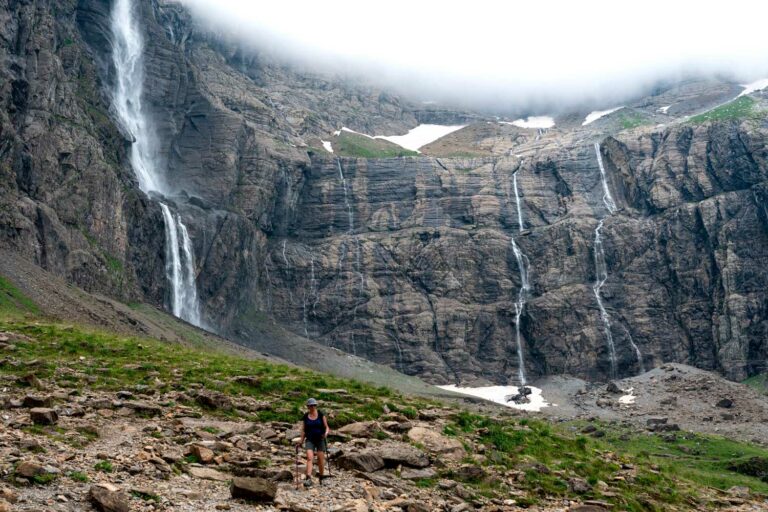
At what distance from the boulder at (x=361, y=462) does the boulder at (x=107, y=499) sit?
705cm

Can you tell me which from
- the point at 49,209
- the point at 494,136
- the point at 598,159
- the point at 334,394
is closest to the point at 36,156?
the point at 49,209

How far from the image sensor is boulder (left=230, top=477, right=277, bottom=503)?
53.0ft

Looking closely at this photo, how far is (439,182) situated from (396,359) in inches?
1393

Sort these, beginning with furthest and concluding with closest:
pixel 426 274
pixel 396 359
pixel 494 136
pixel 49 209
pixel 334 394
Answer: pixel 494 136 → pixel 426 274 → pixel 396 359 → pixel 49 209 → pixel 334 394

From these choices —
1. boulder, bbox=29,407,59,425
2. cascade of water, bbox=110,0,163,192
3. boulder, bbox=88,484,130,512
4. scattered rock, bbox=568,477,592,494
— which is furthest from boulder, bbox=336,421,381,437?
cascade of water, bbox=110,0,163,192

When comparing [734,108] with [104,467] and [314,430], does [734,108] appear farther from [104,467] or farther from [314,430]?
[104,467]

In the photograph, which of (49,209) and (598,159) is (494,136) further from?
(49,209)

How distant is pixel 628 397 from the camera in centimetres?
8781

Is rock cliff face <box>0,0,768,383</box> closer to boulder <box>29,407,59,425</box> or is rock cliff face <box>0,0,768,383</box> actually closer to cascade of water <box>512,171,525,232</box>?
cascade of water <box>512,171,525,232</box>

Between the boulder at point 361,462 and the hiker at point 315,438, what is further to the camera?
the boulder at point 361,462

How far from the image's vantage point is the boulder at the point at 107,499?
Result: 1401 centimetres

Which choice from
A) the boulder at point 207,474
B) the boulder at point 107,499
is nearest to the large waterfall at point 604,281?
the boulder at point 207,474

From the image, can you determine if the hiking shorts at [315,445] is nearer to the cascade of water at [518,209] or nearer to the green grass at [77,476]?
the green grass at [77,476]

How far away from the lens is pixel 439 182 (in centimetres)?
13200
